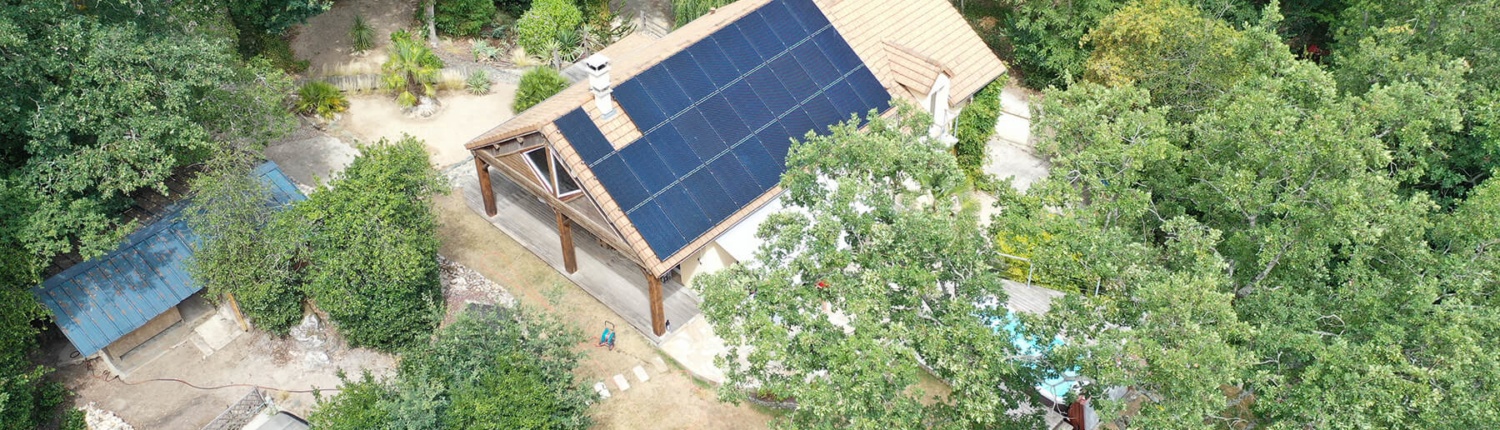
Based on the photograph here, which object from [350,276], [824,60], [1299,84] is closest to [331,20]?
[350,276]

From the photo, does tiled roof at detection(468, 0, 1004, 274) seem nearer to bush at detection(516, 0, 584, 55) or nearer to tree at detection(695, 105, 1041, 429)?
tree at detection(695, 105, 1041, 429)

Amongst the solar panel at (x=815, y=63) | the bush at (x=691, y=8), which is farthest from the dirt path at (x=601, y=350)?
the bush at (x=691, y=8)

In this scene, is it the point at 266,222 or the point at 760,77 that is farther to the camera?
the point at 760,77

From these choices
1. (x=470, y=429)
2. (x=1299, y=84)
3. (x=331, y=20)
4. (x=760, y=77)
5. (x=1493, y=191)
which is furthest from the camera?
(x=331, y=20)

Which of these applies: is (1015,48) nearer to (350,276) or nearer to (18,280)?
(350,276)

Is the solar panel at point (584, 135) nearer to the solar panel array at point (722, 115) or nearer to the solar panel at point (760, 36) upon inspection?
the solar panel array at point (722, 115)

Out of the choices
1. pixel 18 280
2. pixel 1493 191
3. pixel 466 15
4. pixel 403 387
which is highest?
pixel 466 15

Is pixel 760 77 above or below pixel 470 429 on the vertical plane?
above
